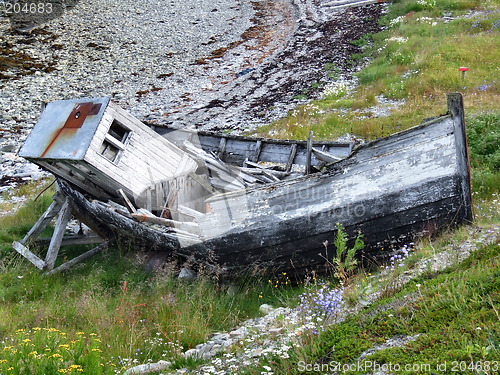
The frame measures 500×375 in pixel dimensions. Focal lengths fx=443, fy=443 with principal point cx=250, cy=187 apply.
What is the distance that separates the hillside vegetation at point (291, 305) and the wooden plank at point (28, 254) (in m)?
0.19

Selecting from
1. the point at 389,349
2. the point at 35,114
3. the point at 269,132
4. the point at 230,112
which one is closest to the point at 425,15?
the point at 230,112

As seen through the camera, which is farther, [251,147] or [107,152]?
[251,147]

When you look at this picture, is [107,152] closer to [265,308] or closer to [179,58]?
[265,308]

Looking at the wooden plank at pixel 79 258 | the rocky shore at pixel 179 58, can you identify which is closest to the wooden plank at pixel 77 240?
the wooden plank at pixel 79 258

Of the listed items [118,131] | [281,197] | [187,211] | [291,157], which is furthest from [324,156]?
[118,131]

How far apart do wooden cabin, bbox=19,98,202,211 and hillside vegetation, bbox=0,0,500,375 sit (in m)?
1.56

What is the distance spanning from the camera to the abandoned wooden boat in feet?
22.7

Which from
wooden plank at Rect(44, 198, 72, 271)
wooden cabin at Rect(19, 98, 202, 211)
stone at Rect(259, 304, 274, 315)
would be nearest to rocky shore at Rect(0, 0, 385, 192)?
wooden plank at Rect(44, 198, 72, 271)

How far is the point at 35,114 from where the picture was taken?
69.6 feet

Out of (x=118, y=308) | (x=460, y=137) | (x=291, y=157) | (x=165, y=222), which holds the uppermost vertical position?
→ (x=460, y=137)

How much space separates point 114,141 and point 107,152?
0.86ft

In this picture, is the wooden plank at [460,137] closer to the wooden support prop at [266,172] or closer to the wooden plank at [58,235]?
the wooden support prop at [266,172]

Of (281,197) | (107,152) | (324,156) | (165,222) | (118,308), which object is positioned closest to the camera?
(118,308)

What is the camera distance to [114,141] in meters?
8.63
